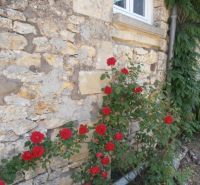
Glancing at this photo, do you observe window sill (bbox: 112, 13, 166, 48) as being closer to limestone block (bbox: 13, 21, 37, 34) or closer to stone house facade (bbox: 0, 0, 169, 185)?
stone house facade (bbox: 0, 0, 169, 185)

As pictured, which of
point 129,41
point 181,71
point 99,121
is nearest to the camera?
point 99,121

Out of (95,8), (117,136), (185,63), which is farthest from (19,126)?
(185,63)

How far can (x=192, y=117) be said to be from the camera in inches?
186

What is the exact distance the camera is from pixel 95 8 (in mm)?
2840

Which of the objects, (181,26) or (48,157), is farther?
(181,26)

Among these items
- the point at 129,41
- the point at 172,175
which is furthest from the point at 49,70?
the point at 172,175

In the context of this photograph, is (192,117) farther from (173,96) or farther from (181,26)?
(181,26)

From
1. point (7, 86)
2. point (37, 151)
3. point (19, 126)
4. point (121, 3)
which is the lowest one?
point (37, 151)

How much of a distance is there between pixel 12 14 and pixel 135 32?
183 centimetres

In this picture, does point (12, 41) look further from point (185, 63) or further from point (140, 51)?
point (185, 63)

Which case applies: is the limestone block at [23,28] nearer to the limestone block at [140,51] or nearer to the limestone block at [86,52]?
the limestone block at [86,52]

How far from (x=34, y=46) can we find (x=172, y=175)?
1.97 metres

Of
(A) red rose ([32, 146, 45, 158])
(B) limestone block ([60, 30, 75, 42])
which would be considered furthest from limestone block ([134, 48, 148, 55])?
(A) red rose ([32, 146, 45, 158])

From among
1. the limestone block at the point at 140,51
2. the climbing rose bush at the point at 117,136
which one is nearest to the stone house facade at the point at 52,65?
the climbing rose bush at the point at 117,136
